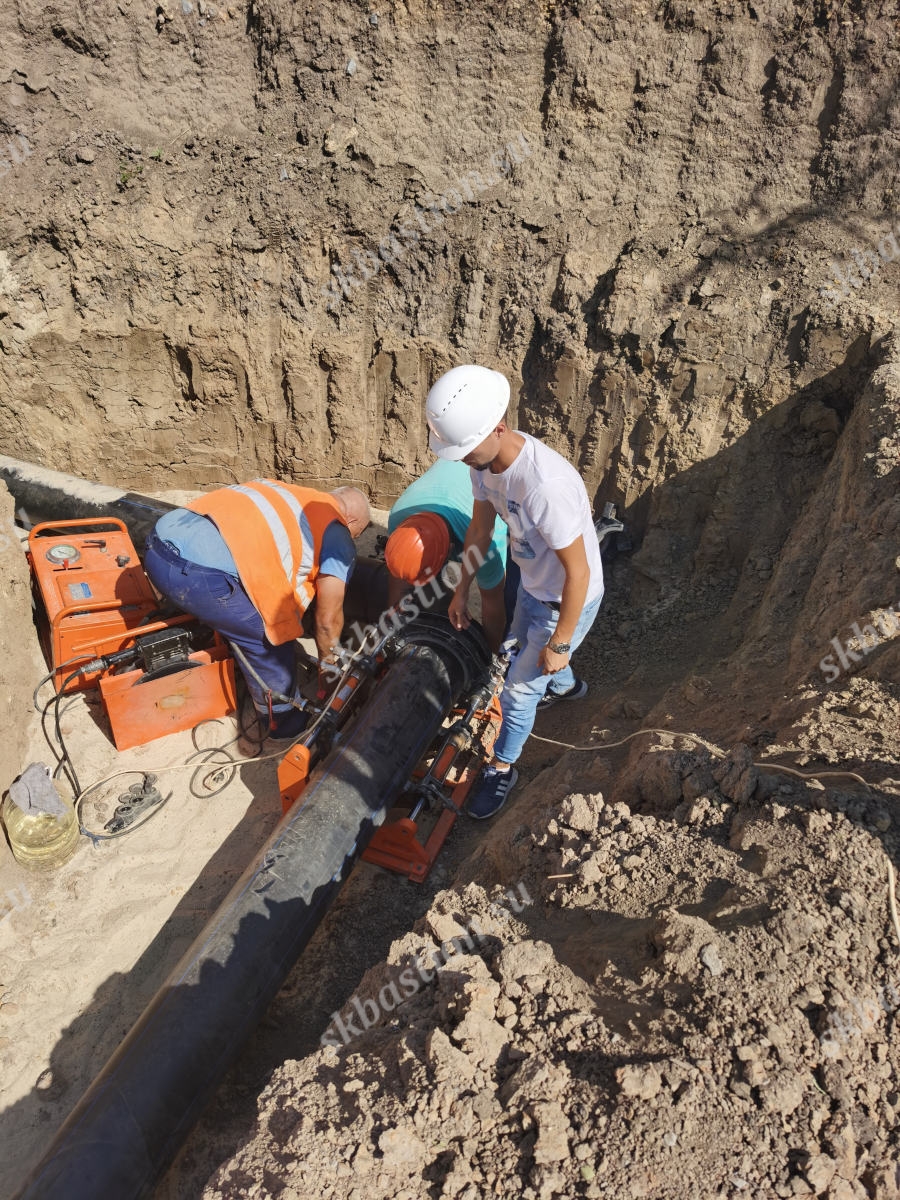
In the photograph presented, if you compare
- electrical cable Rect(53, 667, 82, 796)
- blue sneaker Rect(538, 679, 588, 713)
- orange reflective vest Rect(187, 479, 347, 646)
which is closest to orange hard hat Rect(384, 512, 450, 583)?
orange reflective vest Rect(187, 479, 347, 646)

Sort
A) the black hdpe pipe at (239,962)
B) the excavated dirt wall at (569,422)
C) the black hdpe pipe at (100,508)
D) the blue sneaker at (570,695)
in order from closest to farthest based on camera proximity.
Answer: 1. the excavated dirt wall at (569,422)
2. the black hdpe pipe at (239,962)
3. the blue sneaker at (570,695)
4. the black hdpe pipe at (100,508)

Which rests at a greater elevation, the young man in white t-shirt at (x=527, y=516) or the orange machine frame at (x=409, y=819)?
the young man in white t-shirt at (x=527, y=516)

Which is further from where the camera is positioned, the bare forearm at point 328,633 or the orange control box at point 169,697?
the orange control box at point 169,697

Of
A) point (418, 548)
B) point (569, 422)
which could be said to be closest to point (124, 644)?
point (418, 548)

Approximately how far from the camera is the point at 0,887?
353 centimetres

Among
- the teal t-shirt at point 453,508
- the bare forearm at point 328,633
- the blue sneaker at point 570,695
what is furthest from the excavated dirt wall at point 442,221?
the bare forearm at point 328,633

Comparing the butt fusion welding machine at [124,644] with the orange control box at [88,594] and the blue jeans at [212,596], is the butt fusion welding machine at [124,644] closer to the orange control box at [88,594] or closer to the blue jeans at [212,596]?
the orange control box at [88,594]

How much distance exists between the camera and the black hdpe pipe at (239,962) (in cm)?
219

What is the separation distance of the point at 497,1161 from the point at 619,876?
0.94m

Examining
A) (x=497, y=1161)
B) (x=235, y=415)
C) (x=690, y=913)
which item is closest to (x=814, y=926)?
(x=690, y=913)

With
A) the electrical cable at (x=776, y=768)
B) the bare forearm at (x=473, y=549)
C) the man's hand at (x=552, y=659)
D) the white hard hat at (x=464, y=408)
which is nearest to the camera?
the electrical cable at (x=776, y=768)

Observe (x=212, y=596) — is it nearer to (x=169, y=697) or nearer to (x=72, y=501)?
(x=169, y=697)

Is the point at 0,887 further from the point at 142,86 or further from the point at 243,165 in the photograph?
the point at 142,86

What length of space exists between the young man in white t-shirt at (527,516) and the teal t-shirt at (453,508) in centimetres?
19
